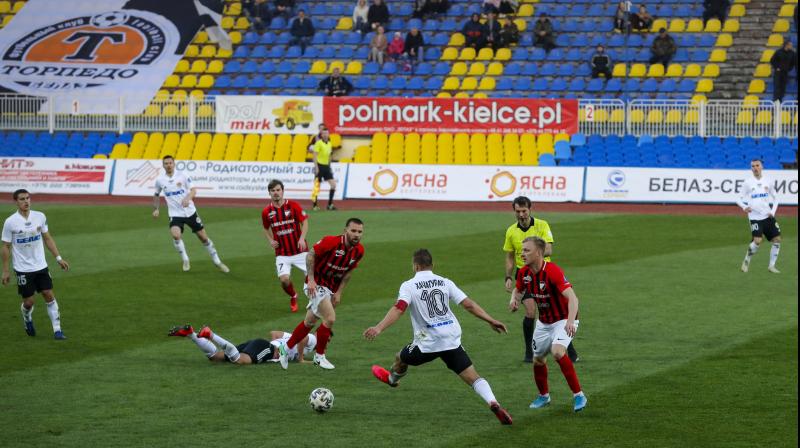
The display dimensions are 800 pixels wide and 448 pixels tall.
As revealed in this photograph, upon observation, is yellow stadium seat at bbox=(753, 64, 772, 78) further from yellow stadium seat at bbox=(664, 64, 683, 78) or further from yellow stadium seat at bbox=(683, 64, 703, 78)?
yellow stadium seat at bbox=(664, 64, 683, 78)

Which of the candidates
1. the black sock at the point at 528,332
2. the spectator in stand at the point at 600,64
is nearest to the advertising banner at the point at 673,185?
the spectator in stand at the point at 600,64

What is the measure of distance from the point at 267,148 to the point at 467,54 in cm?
875

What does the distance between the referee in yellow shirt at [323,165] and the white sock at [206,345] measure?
19787mm

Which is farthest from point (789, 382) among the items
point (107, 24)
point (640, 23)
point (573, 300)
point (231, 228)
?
point (107, 24)

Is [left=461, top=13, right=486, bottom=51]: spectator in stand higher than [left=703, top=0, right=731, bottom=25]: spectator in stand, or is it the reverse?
[left=703, top=0, right=731, bottom=25]: spectator in stand

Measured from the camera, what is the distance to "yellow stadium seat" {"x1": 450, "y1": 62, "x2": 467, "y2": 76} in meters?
43.2

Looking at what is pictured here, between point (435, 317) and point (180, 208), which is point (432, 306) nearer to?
point (435, 317)

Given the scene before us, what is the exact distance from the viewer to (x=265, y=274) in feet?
74.2

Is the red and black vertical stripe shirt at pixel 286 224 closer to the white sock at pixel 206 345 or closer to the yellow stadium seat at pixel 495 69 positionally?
the white sock at pixel 206 345

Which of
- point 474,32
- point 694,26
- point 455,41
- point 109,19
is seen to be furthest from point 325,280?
point 109,19

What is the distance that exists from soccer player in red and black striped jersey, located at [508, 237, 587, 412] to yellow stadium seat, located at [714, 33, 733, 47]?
3265cm

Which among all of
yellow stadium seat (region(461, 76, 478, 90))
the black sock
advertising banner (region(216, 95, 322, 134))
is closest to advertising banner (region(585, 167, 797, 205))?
yellow stadium seat (region(461, 76, 478, 90))

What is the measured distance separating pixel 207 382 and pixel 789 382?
262 inches

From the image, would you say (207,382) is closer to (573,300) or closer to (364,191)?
(573,300)
